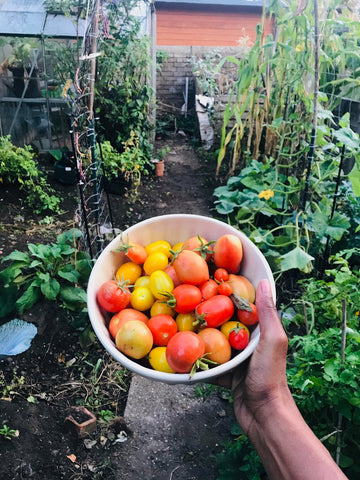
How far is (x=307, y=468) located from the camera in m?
0.82

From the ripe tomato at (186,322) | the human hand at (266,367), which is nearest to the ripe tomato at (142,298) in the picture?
the ripe tomato at (186,322)

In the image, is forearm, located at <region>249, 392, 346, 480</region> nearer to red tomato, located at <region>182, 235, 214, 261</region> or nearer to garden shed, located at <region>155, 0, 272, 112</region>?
red tomato, located at <region>182, 235, 214, 261</region>

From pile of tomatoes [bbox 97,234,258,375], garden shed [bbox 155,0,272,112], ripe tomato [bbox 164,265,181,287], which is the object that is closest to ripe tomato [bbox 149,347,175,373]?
pile of tomatoes [bbox 97,234,258,375]

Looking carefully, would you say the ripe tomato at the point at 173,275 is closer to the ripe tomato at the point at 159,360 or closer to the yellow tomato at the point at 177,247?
the yellow tomato at the point at 177,247

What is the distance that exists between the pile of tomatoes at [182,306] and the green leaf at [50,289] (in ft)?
3.32

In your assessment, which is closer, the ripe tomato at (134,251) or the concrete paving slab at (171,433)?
the ripe tomato at (134,251)

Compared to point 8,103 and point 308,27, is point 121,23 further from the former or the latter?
point 308,27

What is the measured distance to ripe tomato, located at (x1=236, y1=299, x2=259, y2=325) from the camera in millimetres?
1024

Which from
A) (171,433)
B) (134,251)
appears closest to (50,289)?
(171,433)

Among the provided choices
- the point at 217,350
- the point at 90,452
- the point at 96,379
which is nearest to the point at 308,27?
the point at 217,350

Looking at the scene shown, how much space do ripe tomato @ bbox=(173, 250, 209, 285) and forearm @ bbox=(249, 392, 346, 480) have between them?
1.27 ft

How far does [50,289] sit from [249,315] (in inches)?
54.2

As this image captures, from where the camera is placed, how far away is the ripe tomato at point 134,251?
117cm

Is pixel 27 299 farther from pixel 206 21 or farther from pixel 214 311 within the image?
pixel 206 21
